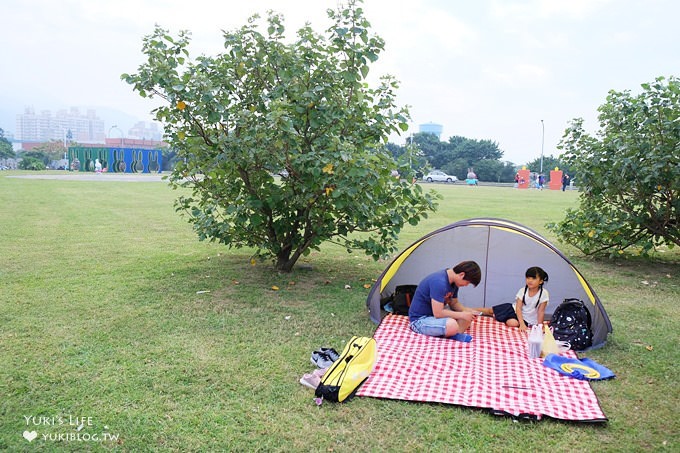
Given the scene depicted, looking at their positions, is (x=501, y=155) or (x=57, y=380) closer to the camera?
(x=57, y=380)

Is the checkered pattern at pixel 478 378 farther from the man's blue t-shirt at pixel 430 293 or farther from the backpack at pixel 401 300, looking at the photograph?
the backpack at pixel 401 300

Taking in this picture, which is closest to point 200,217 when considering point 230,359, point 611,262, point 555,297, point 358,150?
point 358,150

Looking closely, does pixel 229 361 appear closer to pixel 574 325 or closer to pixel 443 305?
pixel 443 305

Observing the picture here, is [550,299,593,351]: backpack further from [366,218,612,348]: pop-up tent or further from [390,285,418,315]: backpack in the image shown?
[390,285,418,315]: backpack

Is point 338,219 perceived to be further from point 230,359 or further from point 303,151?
point 230,359

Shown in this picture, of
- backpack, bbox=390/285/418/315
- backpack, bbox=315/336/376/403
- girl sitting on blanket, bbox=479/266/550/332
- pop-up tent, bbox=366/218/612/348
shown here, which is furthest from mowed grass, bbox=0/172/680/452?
girl sitting on blanket, bbox=479/266/550/332

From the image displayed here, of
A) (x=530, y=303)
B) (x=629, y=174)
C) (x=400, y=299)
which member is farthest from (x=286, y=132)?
(x=629, y=174)

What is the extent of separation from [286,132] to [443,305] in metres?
2.58

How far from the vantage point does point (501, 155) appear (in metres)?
66.1

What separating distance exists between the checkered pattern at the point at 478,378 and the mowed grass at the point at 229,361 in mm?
150

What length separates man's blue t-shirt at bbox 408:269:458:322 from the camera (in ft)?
18.4

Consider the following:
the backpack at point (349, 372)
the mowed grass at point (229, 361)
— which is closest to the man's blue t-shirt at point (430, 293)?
the mowed grass at point (229, 361)

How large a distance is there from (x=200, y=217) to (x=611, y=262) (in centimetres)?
682

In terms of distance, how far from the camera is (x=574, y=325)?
5.46 metres
